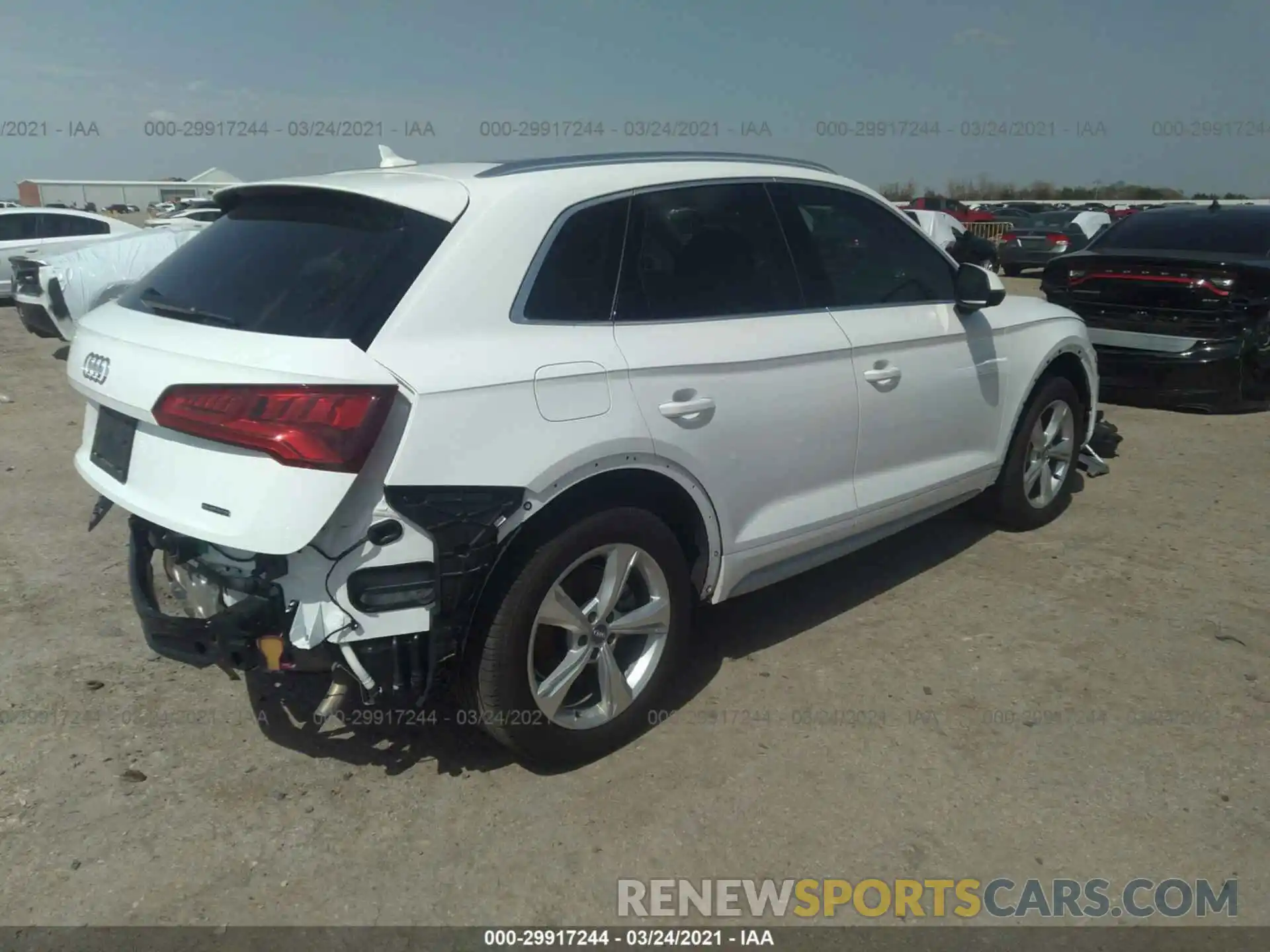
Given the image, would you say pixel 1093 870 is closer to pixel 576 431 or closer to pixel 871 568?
pixel 576 431

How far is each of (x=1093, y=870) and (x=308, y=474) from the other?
2.35 metres

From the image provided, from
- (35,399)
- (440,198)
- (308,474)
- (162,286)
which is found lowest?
(35,399)

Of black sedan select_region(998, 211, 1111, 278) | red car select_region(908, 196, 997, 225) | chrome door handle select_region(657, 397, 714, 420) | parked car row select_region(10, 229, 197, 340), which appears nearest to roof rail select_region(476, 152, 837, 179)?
chrome door handle select_region(657, 397, 714, 420)

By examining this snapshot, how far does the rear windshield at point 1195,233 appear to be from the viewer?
25.6 feet

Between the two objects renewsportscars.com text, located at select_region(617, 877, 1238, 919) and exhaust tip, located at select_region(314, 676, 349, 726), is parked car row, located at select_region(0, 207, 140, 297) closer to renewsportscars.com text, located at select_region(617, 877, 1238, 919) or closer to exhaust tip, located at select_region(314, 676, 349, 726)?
exhaust tip, located at select_region(314, 676, 349, 726)

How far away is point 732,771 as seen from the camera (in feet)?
10.3

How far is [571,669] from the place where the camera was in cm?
303

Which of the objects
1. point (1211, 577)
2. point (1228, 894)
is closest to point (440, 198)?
point (1228, 894)

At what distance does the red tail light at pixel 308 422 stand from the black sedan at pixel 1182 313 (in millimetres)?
6751

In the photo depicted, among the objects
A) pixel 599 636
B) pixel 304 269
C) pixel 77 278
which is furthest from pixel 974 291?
pixel 77 278

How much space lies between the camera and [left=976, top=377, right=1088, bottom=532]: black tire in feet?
16.0

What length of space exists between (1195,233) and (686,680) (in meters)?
6.90

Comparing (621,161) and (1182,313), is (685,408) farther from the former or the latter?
(1182,313)

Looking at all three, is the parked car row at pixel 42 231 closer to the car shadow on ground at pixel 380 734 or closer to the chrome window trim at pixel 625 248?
the car shadow on ground at pixel 380 734
